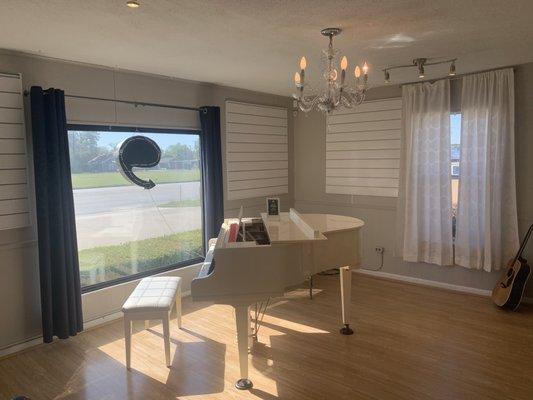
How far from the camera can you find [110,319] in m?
3.96

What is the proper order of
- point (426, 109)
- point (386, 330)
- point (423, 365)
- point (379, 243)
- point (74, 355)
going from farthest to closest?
point (379, 243) → point (426, 109) → point (386, 330) → point (74, 355) → point (423, 365)

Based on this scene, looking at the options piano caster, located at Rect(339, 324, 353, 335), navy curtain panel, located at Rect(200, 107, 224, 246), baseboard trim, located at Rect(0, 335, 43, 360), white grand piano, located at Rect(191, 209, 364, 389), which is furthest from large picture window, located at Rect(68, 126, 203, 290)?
piano caster, located at Rect(339, 324, 353, 335)

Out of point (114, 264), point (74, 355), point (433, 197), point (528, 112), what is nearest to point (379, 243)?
point (433, 197)

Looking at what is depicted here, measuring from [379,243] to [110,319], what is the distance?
3.34 meters

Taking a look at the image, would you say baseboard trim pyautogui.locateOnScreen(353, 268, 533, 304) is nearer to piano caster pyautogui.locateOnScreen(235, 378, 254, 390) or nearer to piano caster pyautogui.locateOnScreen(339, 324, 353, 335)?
piano caster pyautogui.locateOnScreen(339, 324, 353, 335)

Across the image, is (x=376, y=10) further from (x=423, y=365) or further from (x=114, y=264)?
(x=114, y=264)

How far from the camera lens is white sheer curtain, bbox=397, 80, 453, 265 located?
4578 millimetres

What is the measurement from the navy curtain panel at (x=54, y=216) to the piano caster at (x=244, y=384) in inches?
65.3

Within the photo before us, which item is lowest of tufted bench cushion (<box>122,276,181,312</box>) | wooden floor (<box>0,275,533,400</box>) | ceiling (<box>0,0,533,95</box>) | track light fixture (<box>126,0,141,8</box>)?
wooden floor (<box>0,275,533,400</box>)

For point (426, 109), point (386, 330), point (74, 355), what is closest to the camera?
point (74, 355)

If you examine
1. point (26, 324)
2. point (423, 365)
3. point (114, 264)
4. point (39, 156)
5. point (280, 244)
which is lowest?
point (423, 365)

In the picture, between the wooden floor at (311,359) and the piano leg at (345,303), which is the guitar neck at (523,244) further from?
the piano leg at (345,303)

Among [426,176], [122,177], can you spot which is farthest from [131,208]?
[426,176]

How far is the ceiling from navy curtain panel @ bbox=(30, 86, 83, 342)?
49cm
